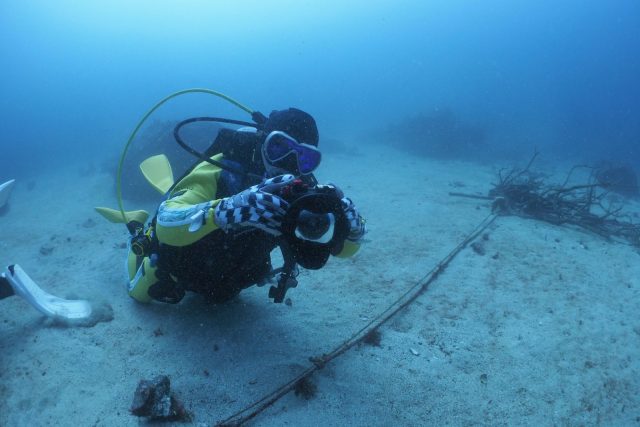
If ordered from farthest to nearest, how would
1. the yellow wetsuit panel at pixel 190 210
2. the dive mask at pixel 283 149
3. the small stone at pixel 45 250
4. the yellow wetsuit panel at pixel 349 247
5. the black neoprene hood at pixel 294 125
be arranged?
the small stone at pixel 45 250
the yellow wetsuit panel at pixel 349 247
the black neoprene hood at pixel 294 125
the dive mask at pixel 283 149
the yellow wetsuit panel at pixel 190 210

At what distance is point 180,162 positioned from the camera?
12.2 m

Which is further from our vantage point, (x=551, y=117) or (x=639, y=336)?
(x=551, y=117)

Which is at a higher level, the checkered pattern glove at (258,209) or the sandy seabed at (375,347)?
the checkered pattern glove at (258,209)

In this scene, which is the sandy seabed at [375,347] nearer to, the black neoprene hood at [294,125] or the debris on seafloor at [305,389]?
the debris on seafloor at [305,389]

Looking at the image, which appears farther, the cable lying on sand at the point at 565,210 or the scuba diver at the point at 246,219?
the cable lying on sand at the point at 565,210

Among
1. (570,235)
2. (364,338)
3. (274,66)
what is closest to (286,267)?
(364,338)

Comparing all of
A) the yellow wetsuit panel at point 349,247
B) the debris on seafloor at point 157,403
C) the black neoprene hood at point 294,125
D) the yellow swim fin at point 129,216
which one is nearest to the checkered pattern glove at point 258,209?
the black neoprene hood at point 294,125

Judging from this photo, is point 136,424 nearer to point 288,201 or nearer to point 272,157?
point 288,201

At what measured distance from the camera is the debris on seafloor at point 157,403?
6.58 ft

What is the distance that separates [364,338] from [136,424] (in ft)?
6.30

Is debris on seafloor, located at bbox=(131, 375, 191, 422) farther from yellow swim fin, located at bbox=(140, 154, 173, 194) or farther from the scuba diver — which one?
yellow swim fin, located at bbox=(140, 154, 173, 194)

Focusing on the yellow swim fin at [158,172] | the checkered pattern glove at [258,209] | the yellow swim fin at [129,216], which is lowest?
the yellow swim fin at [129,216]

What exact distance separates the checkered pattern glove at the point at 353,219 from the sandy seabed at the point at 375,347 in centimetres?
109

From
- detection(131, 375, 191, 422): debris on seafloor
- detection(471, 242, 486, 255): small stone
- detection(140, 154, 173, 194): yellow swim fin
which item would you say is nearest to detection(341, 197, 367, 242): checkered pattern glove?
detection(131, 375, 191, 422): debris on seafloor
